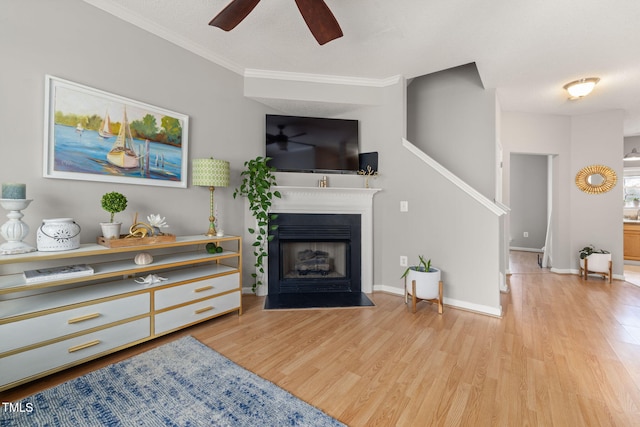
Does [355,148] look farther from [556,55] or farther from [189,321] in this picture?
[189,321]

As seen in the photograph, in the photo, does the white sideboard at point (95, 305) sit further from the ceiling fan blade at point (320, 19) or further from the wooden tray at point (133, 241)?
the ceiling fan blade at point (320, 19)

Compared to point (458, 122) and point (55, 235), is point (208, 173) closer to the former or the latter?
point (55, 235)

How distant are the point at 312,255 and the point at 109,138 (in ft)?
7.51

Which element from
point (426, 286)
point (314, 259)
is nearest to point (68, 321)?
point (314, 259)

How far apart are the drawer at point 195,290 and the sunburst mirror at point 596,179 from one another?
5153 millimetres

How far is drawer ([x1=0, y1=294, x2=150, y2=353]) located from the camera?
4.48 feet

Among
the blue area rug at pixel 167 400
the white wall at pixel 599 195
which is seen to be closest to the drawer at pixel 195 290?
the blue area rug at pixel 167 400

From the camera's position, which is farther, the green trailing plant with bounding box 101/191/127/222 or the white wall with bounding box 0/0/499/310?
the green trailing plant with bounding box 101/191/127/222

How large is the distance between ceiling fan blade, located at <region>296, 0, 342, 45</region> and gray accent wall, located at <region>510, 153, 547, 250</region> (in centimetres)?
590

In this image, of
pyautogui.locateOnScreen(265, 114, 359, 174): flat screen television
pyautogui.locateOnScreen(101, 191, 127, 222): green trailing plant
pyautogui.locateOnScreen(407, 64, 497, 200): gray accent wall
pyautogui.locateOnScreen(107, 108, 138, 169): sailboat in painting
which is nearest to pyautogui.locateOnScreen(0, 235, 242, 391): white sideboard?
pyautogui.locateOnScreen(101, 191, 127, 222): green trailing plant

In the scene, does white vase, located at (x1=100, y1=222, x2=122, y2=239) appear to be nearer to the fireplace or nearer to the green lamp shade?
the green lamp shade

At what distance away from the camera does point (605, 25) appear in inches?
80.6

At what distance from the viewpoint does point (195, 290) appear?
212 centimetres

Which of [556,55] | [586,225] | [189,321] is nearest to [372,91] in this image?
[556,55]
